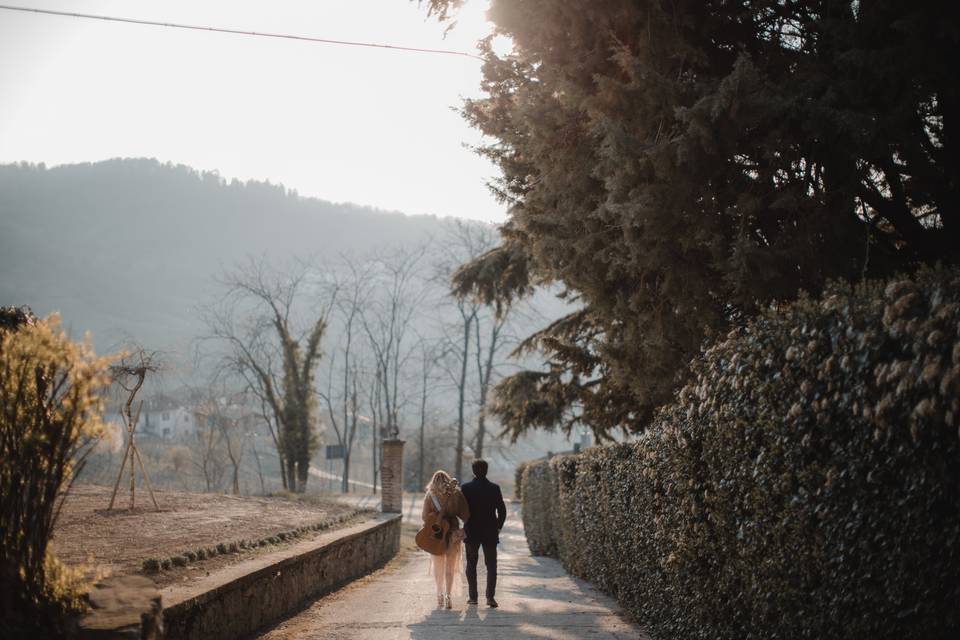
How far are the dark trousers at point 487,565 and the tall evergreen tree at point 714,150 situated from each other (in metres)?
2.79

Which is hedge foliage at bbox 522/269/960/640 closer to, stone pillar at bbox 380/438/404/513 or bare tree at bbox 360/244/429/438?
stone pillar at bbox 380/438/404/513

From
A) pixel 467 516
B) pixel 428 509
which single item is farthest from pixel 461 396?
pixel 467 516

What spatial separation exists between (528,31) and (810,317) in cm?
509

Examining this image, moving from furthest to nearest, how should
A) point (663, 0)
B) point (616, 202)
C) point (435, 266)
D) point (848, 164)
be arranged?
point (435, 266) → point (663, 0) → point (616, 202) → point (848, 164)

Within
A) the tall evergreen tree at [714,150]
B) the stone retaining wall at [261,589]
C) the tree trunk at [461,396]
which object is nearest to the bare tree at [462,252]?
the tree trunk at [461,396]

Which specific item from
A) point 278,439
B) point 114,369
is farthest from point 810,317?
point 278,439

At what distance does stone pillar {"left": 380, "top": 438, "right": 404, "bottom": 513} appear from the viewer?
1983 centimetres

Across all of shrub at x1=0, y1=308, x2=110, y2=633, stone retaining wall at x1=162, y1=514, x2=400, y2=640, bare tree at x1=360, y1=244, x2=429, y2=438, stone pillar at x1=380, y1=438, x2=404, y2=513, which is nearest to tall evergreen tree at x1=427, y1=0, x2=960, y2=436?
stone retaining wall at x1=162, y1=514, x2=400, y2=640

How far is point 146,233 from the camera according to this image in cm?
10425

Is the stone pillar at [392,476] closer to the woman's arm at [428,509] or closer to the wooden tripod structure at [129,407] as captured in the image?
the wooden tripod structure at [129,407]

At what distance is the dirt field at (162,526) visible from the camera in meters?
7.49

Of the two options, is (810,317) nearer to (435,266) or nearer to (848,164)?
(848,164)

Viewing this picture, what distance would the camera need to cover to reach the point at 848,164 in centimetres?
622

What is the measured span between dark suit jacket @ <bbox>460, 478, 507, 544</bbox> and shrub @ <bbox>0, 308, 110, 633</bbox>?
6.32 metres
